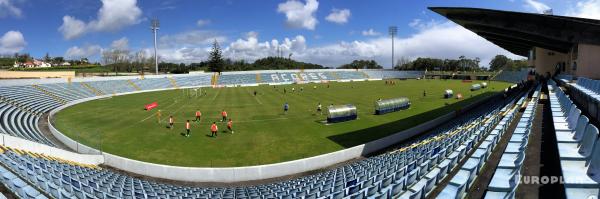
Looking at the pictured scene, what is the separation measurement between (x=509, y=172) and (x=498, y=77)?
112420mm

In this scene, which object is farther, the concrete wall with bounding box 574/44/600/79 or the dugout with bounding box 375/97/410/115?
the dugout with bounding box 375/97/410/115

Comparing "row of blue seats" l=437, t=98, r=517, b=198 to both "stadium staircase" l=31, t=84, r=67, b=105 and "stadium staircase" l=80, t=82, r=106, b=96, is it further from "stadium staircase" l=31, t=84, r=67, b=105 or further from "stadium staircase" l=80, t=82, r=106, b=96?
"stadium staircase" l=80, t=82, r=106, b=96

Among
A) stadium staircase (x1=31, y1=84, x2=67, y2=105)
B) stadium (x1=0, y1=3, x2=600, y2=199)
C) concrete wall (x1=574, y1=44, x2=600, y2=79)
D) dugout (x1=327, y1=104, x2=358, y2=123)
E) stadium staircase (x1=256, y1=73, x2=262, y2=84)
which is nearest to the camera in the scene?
stadium (x1=0, y1=3, x2=600, y2=199)

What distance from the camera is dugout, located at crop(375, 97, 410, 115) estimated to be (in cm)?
3719

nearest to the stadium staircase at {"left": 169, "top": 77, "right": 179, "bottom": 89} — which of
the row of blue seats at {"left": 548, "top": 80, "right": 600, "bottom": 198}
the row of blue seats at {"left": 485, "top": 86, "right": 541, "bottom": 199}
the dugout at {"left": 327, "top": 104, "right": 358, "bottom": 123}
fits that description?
the dugout at {"left": 327, "top": 104, "right": 358, "bottom": 123}

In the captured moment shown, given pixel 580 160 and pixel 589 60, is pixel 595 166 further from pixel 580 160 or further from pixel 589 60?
pixel 589 60

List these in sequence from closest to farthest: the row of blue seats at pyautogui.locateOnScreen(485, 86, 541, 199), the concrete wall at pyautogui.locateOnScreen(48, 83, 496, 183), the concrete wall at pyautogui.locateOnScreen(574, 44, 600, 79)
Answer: the row of blue seats at pyautogui.locateOnScreen(485, 86, 541, 199), the concrete wall at pyautogui.locateOnScreen(48, 83, 496, 183), the concrete wall at pyautogui.locateOnScreen(574, 44, 600, 79)

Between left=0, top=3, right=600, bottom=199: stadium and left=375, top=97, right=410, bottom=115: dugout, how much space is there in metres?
0.12

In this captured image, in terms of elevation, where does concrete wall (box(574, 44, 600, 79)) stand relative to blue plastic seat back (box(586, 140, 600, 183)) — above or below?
above

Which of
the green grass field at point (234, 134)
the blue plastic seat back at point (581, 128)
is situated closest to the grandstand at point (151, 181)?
the blue plastic seat back at point (581, 128)

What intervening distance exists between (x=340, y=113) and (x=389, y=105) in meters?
7.98

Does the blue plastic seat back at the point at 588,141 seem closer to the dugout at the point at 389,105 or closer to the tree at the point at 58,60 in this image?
the dugout at the point at 389,105

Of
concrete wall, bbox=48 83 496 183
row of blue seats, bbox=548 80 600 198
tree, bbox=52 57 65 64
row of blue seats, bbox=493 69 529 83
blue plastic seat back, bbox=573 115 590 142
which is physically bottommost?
concrete wall, bbox=48 83 496 183

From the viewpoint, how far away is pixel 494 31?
1326 inches
